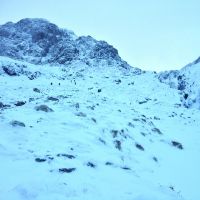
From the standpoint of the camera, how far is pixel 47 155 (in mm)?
11977

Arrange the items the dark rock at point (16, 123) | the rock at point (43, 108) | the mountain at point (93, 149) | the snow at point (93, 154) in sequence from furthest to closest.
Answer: the rock at point (43, 108)
the dark rock at point (16, 123)
the mountain at point (93, 149)
the snow at point (93, 154)

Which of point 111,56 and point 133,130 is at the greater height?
point 111,56

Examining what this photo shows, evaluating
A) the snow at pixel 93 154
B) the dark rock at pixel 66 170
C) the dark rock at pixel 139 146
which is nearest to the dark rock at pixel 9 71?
the snow at pixel 93 154

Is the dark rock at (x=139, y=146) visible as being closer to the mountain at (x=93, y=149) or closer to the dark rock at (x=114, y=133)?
the mountain at (x=93, y=149)

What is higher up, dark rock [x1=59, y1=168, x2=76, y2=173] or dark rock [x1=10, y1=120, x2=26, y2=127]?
dark rock [x1=10, y1=120, x2=26, y2=127]

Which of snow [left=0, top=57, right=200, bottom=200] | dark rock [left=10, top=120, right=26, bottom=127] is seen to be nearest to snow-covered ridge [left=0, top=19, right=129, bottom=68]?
snow [left=0, top=57, right=200, bottom=200]

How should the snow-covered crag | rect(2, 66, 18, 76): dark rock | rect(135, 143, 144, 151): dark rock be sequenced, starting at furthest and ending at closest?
1. rect(2, 66, 18, 76): dark rock
2. the snow-covered crag
3. rect(135, 143, 144, 151): dark rock

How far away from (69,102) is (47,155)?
9654 mm

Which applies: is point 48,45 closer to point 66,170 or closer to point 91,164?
point 91,164

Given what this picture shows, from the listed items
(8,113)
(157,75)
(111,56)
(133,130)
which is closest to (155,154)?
(133,130)

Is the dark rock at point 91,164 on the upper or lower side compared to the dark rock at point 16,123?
lower

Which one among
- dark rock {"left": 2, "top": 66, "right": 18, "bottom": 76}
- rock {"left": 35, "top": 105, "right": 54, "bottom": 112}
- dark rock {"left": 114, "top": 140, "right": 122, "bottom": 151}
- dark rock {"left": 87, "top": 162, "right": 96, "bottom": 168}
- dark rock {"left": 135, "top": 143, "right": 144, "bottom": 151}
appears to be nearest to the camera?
dark rock {"left": 87, "top": 162, "right": 96, "bottom": 168}

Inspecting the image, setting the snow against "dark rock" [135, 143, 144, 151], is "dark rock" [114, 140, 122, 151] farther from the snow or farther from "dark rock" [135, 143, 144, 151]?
"dark rock" [135, 143, 144, 151]

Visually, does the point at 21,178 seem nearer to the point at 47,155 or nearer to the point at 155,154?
the point at 47,155
